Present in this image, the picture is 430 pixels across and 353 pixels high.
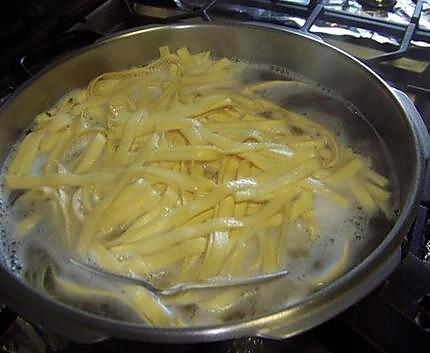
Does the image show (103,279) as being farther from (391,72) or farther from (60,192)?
(391,72)

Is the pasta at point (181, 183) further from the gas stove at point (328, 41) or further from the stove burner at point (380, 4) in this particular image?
the stove burner at point (380, 4)

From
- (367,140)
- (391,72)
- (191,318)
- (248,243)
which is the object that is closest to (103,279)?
(191,318)

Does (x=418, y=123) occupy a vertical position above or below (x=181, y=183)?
above

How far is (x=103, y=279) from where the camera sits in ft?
3.69

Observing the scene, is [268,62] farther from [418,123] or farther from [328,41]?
[418,123]

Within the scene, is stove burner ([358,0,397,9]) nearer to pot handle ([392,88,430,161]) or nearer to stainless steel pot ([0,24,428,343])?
stainless steel pot ([0,24,428,343])

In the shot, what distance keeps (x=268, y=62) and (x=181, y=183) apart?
28.6 inches

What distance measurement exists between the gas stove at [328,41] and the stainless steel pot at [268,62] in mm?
36

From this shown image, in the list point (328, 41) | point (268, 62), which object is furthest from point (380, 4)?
point (268, 62)

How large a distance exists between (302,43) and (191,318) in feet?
3.26

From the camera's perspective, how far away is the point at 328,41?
6.09 feet

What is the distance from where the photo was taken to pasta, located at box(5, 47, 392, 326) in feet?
3.77

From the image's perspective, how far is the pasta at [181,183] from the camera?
115cm

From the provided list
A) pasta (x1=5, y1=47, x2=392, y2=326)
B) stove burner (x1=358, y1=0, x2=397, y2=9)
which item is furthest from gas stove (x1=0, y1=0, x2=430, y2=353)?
pasta (x1=5, y1=47, x2=392, y2=326)
